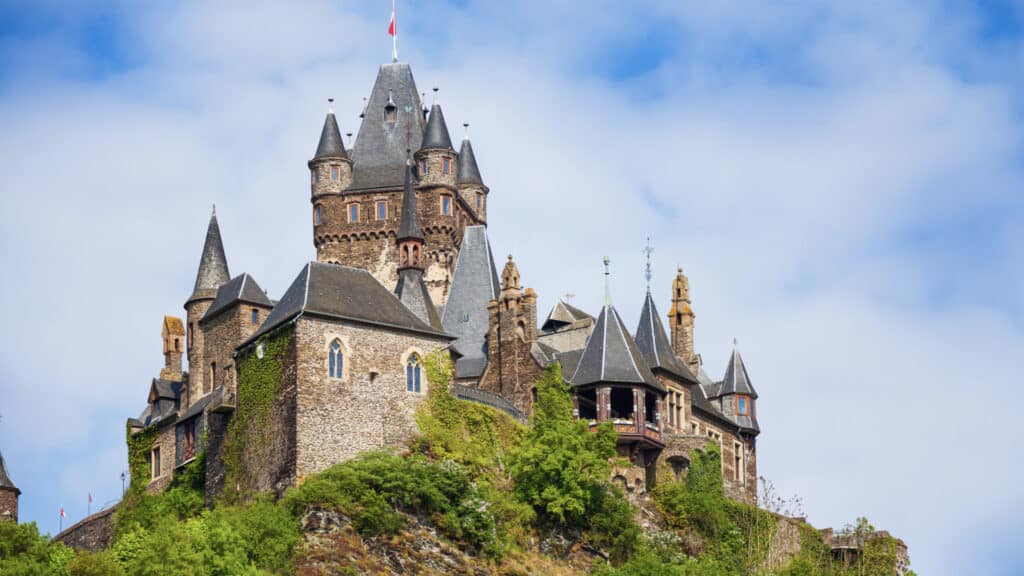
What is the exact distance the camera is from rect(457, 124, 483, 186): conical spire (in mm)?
94812

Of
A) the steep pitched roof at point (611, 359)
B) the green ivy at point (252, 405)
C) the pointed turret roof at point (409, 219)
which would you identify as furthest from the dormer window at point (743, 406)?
the green ivy at point (252, 405)

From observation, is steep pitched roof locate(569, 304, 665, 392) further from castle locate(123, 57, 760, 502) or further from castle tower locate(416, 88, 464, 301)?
castle tower locate(416, 88, 464, 301)

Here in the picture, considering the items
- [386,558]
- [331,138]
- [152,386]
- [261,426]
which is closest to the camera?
[386,558]

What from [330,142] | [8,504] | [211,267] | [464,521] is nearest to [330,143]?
[330,142]

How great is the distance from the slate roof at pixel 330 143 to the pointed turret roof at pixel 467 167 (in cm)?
553

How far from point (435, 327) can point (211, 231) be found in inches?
643

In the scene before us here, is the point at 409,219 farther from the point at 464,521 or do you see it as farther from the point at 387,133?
the point at 464,521

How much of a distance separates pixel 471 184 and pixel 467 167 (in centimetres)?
120

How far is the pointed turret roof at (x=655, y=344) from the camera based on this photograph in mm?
81750

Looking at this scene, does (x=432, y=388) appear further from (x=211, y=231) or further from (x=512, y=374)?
(x=211, y=231)

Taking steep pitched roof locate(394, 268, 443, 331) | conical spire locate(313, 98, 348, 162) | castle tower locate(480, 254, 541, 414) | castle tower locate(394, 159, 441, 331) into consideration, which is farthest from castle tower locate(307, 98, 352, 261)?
castle tower locate(480, 254, 541, 414)

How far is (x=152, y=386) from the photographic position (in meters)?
88.0

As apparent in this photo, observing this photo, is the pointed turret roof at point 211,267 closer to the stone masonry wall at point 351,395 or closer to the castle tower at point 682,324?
the stone masonry wall at point 351,395

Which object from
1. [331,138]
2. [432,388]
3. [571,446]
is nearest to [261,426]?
[432,388]
